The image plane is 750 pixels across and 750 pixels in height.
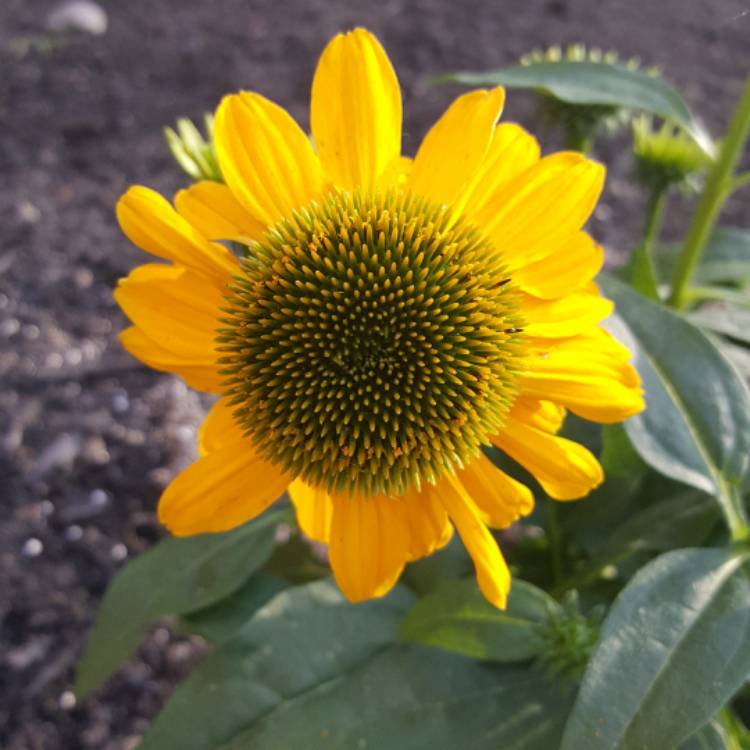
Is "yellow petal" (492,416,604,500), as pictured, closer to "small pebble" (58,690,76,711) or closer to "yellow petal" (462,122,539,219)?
"yellow petal" (462,122,539,219)

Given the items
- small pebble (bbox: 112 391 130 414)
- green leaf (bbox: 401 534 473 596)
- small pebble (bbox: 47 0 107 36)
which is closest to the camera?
green leaf (bbox: 401 534 473 596)

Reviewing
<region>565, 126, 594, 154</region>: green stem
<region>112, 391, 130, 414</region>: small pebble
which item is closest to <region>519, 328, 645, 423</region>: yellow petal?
<region>565, 126, 594, 154</region>: green stem

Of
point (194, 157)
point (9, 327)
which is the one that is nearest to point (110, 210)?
point (9, 327)

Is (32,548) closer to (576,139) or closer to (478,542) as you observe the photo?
(478,542)

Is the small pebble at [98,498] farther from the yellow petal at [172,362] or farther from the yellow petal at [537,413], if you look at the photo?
the yellow petal at [537,413]

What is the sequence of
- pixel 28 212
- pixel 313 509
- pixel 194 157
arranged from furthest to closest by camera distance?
pixel 28 212 → pixel 194 157 → pixel 313 509

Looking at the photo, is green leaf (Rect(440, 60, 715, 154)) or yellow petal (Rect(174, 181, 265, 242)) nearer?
yellow petal (Rect(174, 181, 265, 242))

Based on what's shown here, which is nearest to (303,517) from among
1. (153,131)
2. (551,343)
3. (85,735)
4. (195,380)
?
(195,380)
